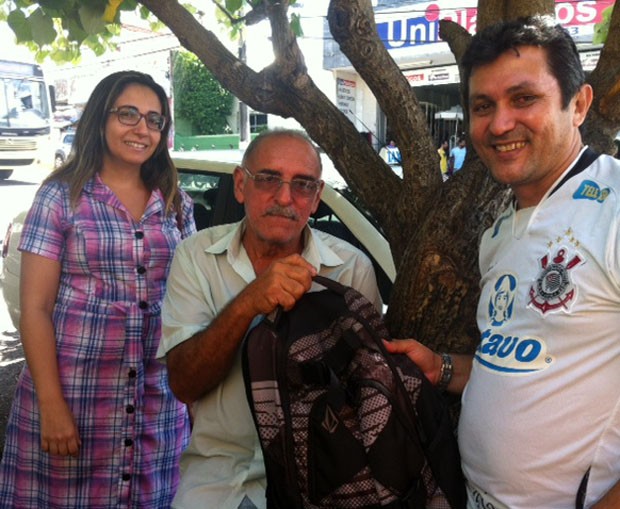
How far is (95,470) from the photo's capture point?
2428 millimetres

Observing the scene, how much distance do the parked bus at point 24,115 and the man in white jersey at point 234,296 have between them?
64.9 ft

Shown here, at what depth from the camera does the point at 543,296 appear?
54.6 inches

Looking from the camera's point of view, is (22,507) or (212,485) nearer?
(212,485)

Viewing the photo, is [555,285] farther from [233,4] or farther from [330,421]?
[233,4]

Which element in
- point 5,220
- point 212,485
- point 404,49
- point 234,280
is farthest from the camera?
point 404,49

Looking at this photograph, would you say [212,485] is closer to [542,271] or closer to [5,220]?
[542,271]

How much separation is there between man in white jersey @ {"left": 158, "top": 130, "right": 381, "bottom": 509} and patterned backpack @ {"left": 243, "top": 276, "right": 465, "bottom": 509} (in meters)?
0.14

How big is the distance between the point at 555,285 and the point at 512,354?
18cm

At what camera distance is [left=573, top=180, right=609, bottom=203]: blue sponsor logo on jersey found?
4.57 ft

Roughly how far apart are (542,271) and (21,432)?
6.42 ft

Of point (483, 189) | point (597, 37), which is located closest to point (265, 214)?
point (483, 189)

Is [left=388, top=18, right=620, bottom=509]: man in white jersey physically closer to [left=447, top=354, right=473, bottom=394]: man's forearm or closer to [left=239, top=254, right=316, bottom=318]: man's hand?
[left=447, top=354, right=473, bottom=394]: man's forearm

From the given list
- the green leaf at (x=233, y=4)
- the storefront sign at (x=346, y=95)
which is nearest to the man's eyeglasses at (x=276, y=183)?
the green leaf at (x=233, y=4)

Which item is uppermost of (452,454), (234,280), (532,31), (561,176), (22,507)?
(532,31)
